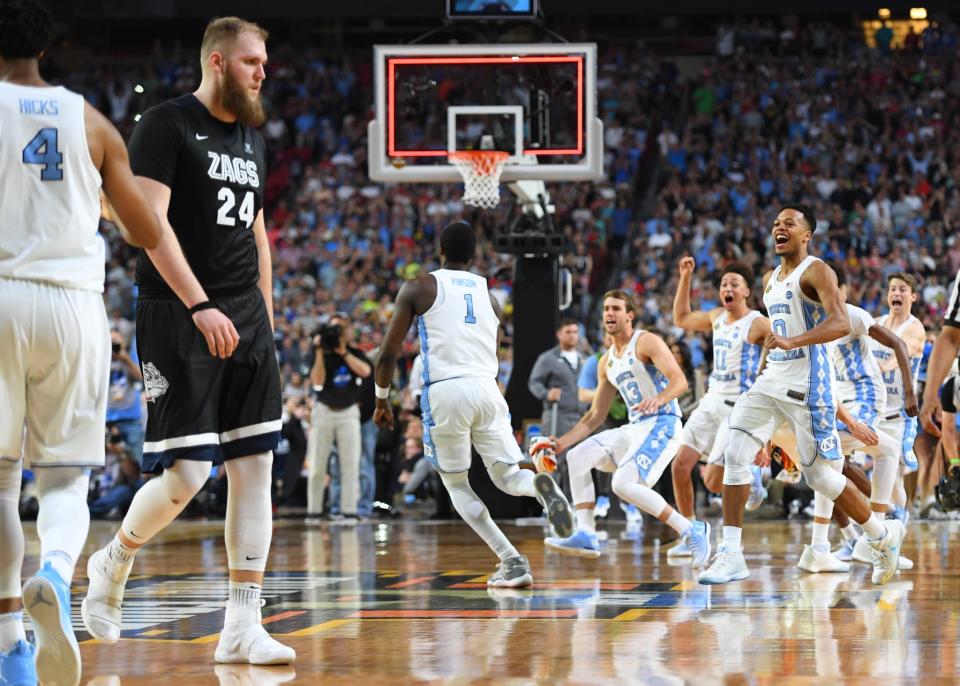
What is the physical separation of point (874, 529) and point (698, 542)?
1613 mm

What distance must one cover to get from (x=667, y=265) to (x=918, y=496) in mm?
8184

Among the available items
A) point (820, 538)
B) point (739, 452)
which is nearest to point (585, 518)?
point (820, 538)

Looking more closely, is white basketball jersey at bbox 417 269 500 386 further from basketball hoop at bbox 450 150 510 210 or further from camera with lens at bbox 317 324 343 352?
camera with lens at bbox 317 324 343 352

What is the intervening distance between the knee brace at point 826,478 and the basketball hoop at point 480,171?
6522 millimetres

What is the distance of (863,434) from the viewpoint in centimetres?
996

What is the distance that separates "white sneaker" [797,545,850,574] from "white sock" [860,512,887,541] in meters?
0.70

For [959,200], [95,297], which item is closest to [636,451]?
[95,297]

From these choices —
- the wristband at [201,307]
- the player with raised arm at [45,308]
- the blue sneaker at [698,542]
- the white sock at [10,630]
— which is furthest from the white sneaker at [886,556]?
the white sock at [10,630]

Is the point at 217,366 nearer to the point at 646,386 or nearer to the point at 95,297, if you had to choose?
the point at 95,297

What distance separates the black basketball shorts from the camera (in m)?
5.77

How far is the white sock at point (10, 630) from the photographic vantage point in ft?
15.6

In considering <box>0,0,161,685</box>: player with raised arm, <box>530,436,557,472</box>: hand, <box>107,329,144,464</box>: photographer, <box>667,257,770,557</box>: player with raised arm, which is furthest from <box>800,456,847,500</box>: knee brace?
<box>107,329,144,464</box>: photographer

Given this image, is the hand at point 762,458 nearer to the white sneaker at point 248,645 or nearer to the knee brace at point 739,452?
the knee brace at point 739,452

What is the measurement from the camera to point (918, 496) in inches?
651
